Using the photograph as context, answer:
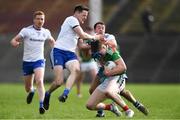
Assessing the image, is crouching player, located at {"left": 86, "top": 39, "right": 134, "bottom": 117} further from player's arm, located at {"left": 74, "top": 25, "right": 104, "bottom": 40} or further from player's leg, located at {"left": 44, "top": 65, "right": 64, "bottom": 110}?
player's leg, located at {"left": 44, "top": 65, "right": 64, "bottom": 110}

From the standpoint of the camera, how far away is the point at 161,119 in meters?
15.3

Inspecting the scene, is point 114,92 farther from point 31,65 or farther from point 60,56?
point 31,65

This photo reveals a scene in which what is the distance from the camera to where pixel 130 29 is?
143 feet

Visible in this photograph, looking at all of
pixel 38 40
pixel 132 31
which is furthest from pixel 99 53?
pixel 132 31

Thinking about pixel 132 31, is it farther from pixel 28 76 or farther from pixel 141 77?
pixel 28 76

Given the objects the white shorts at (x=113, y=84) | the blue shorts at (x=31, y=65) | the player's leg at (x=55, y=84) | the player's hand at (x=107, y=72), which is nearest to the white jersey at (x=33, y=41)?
the blue shorts at (x=31, y=65)

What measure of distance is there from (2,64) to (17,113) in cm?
2371

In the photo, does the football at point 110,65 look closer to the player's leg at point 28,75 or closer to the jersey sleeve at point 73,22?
the jersey sleeve at point 73,22

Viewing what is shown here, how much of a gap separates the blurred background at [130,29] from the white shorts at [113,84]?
19.1m

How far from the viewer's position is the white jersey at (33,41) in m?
18.2

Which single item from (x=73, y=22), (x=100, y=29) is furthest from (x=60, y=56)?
(x=100, y=29)

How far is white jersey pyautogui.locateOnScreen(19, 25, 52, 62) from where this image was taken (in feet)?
59.7

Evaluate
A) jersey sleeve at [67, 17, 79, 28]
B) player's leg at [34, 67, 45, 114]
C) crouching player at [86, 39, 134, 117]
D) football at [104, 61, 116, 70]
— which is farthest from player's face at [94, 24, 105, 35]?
player's leg at [34, 67, 45, 114]

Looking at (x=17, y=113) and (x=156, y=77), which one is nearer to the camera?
(x=17, y=113)
